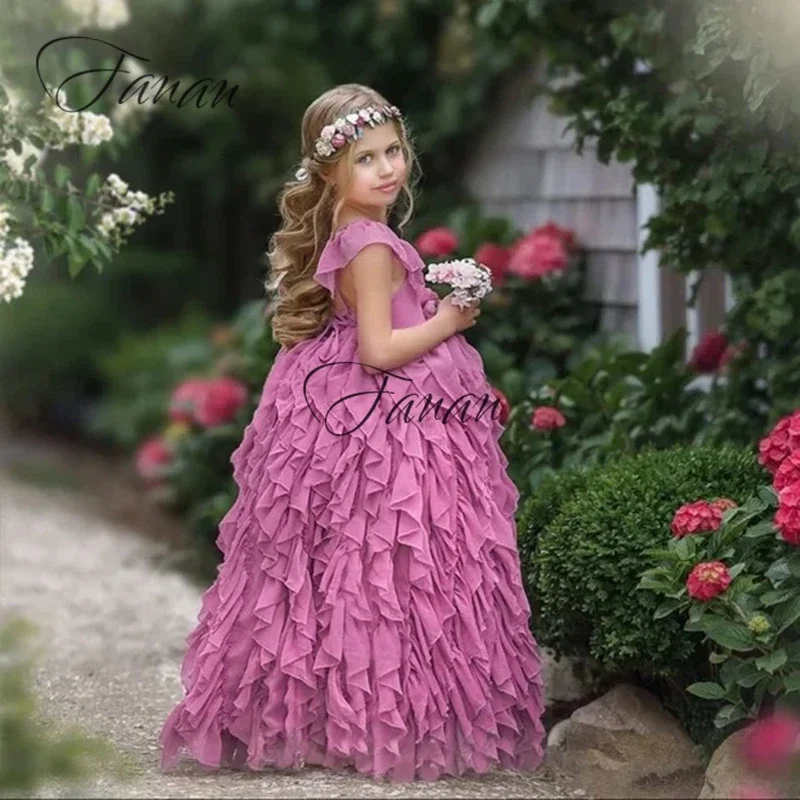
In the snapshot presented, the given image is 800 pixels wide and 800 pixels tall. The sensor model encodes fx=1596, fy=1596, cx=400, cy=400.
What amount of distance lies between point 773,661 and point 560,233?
3.20 meters

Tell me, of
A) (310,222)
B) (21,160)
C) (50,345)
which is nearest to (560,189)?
(21,160)

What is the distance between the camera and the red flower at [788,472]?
3307 mm

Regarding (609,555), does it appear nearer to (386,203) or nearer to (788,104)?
(386,203)

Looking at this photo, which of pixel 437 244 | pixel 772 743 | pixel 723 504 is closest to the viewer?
pixel 772 743

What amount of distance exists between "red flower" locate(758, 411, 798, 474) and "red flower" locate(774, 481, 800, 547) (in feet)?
0.62

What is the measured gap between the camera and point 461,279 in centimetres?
338

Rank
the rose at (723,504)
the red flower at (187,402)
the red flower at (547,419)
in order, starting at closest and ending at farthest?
the rose at (723,504)
the red flower at (547,419)
the red flower at (187,402)

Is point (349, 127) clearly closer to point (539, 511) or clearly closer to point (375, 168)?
point (375, 168)

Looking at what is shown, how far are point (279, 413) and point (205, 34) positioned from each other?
6.21 m

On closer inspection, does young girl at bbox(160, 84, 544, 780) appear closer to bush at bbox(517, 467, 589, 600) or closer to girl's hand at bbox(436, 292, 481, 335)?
girl's hand at bbox(436, 292, 481, 335)

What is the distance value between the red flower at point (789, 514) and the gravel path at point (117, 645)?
770 millimetres

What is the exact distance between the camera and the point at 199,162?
32.6ft

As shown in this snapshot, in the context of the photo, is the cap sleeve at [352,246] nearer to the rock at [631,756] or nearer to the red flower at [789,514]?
the red flower at [789,514]

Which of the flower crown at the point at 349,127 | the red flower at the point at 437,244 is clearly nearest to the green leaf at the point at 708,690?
the flower crown at the point at 349,127
